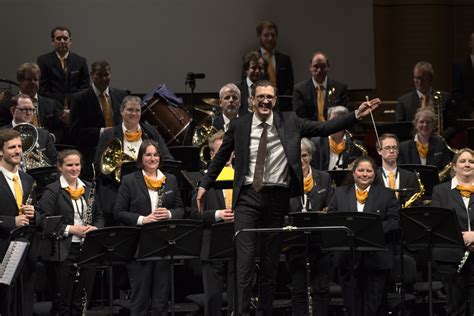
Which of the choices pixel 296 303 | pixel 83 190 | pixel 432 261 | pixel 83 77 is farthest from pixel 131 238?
pixel 83 77

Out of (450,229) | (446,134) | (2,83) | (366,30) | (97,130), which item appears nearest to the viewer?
(450,229)

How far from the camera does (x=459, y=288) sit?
9.57 m

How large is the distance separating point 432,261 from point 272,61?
362 cm

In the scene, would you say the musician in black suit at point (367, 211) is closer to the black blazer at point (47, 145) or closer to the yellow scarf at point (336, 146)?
the yellow scarf at point (336, 146)

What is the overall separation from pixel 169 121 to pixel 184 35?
6.76 feet

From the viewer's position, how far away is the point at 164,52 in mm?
13539

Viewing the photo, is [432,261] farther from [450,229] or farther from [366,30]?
[366,30]

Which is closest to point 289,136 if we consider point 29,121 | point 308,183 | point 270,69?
point 308,183

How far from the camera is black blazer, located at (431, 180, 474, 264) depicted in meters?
9.56

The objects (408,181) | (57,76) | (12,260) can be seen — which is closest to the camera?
(12,260)

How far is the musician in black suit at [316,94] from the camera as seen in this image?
11.9 m

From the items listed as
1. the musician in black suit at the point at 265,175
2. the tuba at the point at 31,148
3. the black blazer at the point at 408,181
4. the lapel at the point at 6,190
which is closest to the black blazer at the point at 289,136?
the musician in black suit at the point at 265,175

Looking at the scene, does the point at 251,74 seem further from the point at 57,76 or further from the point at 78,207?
the point at 78,207

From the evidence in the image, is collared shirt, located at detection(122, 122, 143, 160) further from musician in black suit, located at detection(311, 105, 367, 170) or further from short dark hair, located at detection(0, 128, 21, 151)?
musician in black suit, located at detection(311, 105, 367, 170)
